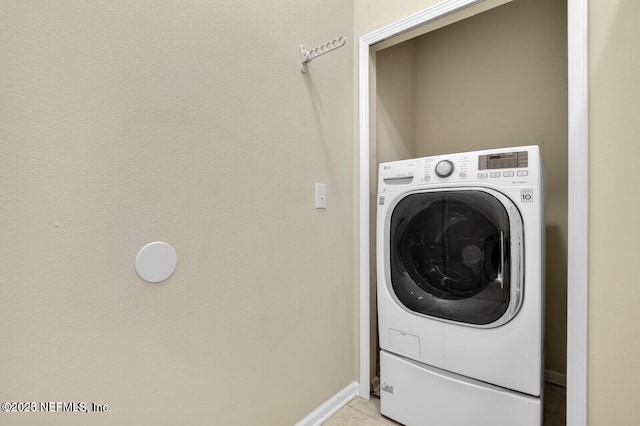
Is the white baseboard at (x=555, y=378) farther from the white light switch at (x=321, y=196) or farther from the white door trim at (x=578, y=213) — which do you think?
the white light switch at (x=321, y=196)

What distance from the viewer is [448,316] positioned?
1229 mm

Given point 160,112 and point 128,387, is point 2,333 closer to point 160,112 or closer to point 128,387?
point 128,387

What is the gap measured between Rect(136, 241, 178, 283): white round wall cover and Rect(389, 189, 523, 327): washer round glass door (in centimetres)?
96

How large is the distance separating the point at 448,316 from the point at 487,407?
14.4 inches

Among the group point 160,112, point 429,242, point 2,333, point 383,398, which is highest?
point 160,112

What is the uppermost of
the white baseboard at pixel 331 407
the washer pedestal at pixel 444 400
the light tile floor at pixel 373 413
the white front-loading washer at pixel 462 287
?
the white front-loading washer at pixel 462 287

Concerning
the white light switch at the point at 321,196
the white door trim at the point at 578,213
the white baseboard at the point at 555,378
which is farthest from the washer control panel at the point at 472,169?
the white baseboard at the point at 555,378

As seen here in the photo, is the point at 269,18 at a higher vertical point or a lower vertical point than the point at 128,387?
higher

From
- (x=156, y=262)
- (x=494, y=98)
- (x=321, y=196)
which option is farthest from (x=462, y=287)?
(x=494, y=98)

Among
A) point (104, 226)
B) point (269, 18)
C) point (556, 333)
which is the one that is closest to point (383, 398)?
point (556, 333)

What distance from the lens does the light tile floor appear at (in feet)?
4.56

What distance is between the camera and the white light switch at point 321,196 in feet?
4.44

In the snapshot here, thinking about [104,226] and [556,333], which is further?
[556,333]

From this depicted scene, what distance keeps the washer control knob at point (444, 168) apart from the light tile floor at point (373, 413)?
47.4 inches
